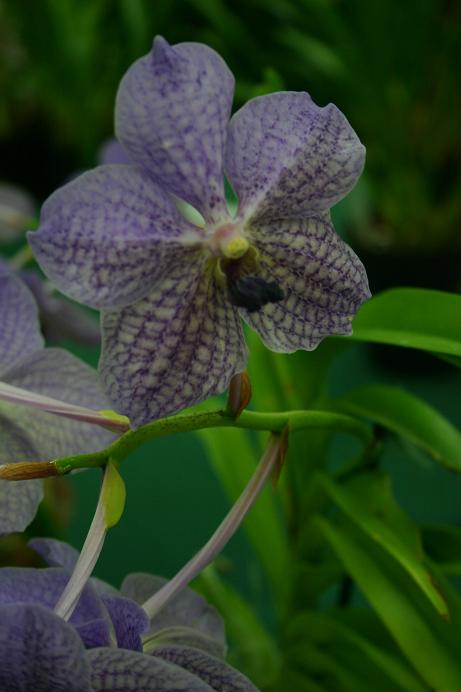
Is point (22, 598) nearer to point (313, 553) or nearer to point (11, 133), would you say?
point (313, 553)

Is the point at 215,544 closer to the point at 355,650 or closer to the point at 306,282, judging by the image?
the point at 306,282

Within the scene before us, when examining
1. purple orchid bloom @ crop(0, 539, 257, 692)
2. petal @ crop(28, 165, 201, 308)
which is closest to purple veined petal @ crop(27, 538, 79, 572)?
purple orchid bloom @ crop(0, 539, 257, 692)

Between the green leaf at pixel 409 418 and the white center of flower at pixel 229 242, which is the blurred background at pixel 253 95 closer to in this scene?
the green leaf at pixel 409 418

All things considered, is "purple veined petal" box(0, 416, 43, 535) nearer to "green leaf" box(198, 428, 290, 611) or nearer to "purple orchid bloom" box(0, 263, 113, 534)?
"purple orchid bloom" box(0, 263, 113, 534)

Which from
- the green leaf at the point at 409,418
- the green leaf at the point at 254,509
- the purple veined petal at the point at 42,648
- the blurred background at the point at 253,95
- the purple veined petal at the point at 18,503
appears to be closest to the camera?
the purple veined petal at the point at 42,648

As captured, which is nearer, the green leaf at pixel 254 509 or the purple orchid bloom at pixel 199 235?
the purple orchid bloom at pixel 199 235

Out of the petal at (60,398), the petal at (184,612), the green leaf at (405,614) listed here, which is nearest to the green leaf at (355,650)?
the green leaf at (405,614)
